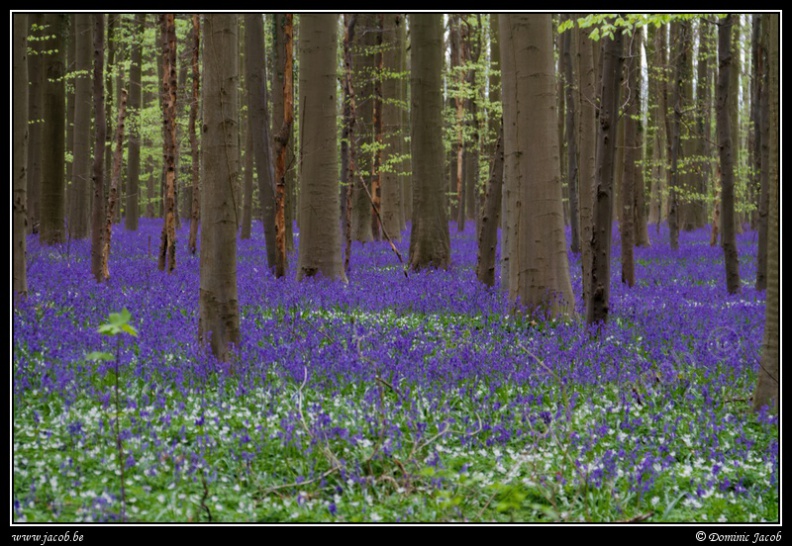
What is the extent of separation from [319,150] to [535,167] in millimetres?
4986

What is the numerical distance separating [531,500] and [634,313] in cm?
682

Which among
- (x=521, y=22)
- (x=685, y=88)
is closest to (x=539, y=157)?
(x=521, y=22)

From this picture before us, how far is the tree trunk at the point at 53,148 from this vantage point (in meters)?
19.0

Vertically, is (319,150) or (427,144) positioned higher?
(427,144)

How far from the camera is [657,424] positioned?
653 centimetres

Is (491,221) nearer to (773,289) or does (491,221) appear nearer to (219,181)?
(219,181)

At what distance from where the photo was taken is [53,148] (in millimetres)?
19016

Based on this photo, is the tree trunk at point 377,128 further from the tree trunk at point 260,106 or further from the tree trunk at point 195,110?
the tree trunk at point 195,110

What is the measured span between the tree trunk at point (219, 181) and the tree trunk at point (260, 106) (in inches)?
318

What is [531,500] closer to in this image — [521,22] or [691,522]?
[691,522]

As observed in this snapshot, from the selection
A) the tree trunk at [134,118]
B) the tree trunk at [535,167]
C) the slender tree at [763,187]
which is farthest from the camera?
the tree trunk at [134,118]

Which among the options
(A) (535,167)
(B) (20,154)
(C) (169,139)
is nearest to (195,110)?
(C) (169,139)

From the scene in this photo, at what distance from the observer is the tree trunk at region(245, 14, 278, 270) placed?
15672mm

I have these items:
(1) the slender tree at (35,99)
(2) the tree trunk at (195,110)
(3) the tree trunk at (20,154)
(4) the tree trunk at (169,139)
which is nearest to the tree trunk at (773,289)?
(3) the tree trunk at (20,154)
